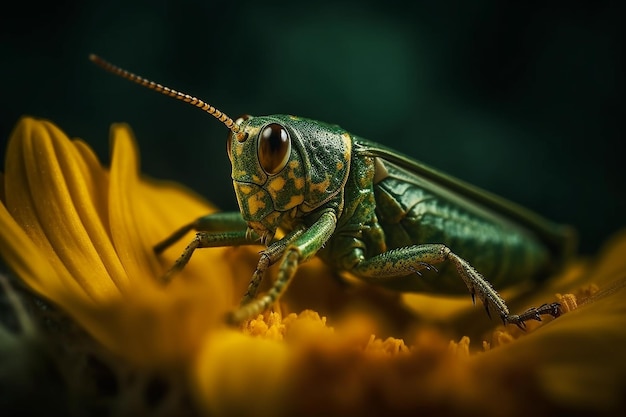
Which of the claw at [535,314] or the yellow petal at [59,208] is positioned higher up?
the yellow petal at [59,208]

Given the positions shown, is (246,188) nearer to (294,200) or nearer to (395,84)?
(294,200)

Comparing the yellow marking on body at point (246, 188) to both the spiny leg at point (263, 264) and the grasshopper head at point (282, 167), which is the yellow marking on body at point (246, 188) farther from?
the spiny leg at point (263, 264)

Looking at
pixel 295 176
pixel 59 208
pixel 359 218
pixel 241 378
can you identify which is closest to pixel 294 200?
pixel 295 176

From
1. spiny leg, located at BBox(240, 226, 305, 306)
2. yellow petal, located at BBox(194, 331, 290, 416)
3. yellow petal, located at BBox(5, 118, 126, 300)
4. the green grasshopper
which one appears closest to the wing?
the green grasshopper

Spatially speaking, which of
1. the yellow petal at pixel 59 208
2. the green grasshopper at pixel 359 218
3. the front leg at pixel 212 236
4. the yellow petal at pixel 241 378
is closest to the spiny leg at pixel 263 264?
the green grasshopper at pixel 359 218

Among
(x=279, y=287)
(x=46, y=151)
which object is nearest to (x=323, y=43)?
(x=46, y=151)

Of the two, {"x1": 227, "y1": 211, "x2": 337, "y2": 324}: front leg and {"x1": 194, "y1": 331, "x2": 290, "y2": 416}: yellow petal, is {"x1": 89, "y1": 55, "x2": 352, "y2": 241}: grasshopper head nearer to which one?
{"x1": 227, "y1": 211, "x2": 337, "y2": 324}: front leg

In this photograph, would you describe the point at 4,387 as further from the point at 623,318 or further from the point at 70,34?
the point at 70,34

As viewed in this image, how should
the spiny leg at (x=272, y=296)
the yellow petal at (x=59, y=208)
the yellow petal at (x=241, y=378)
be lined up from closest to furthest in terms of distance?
the yellow petal at (x=241, y=378) < the spiny leg at (x=272, y=296) < the yellow petal at (x=59, y=208)
